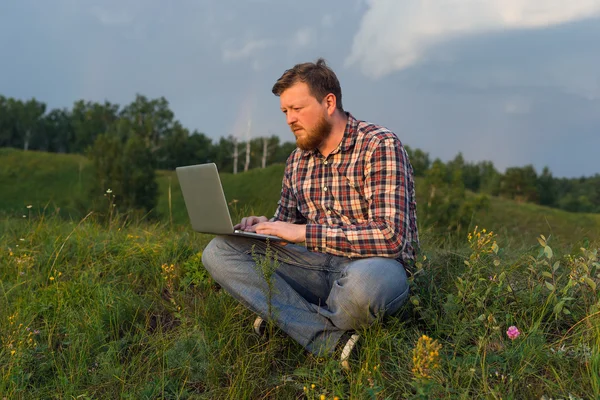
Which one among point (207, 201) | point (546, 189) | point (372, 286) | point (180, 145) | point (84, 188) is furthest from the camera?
point (180, 145)

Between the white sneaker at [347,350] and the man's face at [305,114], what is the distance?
120 centimetres

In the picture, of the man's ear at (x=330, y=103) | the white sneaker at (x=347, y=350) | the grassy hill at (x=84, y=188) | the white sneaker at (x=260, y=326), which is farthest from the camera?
the grassy hill at (x=84, y=188)

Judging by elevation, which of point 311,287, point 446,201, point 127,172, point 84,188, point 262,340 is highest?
point 311,287

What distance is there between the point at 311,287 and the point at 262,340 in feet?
1.39

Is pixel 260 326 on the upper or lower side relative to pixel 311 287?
lower

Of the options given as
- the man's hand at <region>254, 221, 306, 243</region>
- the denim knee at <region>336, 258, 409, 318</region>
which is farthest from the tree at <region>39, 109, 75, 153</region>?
the denim knee at <region>336, 258, 409, 318</region>

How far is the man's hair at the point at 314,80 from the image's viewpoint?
3.40 m

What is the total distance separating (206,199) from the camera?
316cm

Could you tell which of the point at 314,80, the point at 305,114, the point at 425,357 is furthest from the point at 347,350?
the point at 314,80

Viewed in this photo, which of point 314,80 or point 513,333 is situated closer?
point 513,333

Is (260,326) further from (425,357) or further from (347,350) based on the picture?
(425,357)

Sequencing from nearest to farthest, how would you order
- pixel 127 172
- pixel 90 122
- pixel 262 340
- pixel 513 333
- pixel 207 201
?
pixel 513 333 → pixel 207 201 → pixel 262 340 → pixel 127 172 → pixel 90 122

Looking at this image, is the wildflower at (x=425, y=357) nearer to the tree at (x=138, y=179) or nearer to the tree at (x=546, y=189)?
the tree at (x=138, y=179)

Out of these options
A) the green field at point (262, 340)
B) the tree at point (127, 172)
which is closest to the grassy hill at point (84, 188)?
the tree at point (127, 172)
